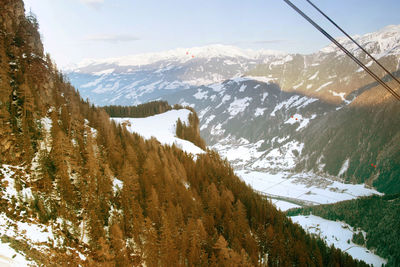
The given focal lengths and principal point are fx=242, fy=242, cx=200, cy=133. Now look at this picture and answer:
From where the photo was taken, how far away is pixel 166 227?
3544 centimetres

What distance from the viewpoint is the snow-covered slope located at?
96.2 m

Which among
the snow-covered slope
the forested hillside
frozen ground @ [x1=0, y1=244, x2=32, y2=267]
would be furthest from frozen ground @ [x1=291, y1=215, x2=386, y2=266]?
frozen ground @ [x1=0, y1=244, x2=32, y2=267]

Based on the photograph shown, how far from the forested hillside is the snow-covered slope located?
1182 inches

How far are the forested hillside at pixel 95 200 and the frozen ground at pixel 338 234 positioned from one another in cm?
7445

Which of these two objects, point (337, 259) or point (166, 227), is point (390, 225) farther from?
point (166, 227)

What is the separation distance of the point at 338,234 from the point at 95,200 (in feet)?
473

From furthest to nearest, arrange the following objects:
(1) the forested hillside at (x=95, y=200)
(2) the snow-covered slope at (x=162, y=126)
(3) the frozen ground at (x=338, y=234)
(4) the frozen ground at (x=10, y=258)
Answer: (3) the frozen ground at (x=338, y=234), (2) the snow-covered slope at (x=162, y=126), (1) the forested hillside at (x=95, y=200), (4) the frozen ground at (x=10, y=258)

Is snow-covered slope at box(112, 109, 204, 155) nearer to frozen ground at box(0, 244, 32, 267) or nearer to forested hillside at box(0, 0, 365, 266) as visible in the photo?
forested hillside at box(0, 0, 365, 266)

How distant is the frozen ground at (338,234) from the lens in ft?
380

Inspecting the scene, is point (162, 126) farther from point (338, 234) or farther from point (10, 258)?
point (338, 234)

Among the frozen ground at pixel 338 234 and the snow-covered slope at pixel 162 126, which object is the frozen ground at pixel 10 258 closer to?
the snow-covered slope at pixel 162 126

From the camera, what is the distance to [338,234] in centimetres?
13350

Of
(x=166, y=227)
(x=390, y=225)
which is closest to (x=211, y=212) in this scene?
(x=166, y=227)

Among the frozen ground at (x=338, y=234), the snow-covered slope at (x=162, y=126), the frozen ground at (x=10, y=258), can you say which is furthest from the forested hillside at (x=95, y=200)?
the frozen ground at (x=338, y=234)
